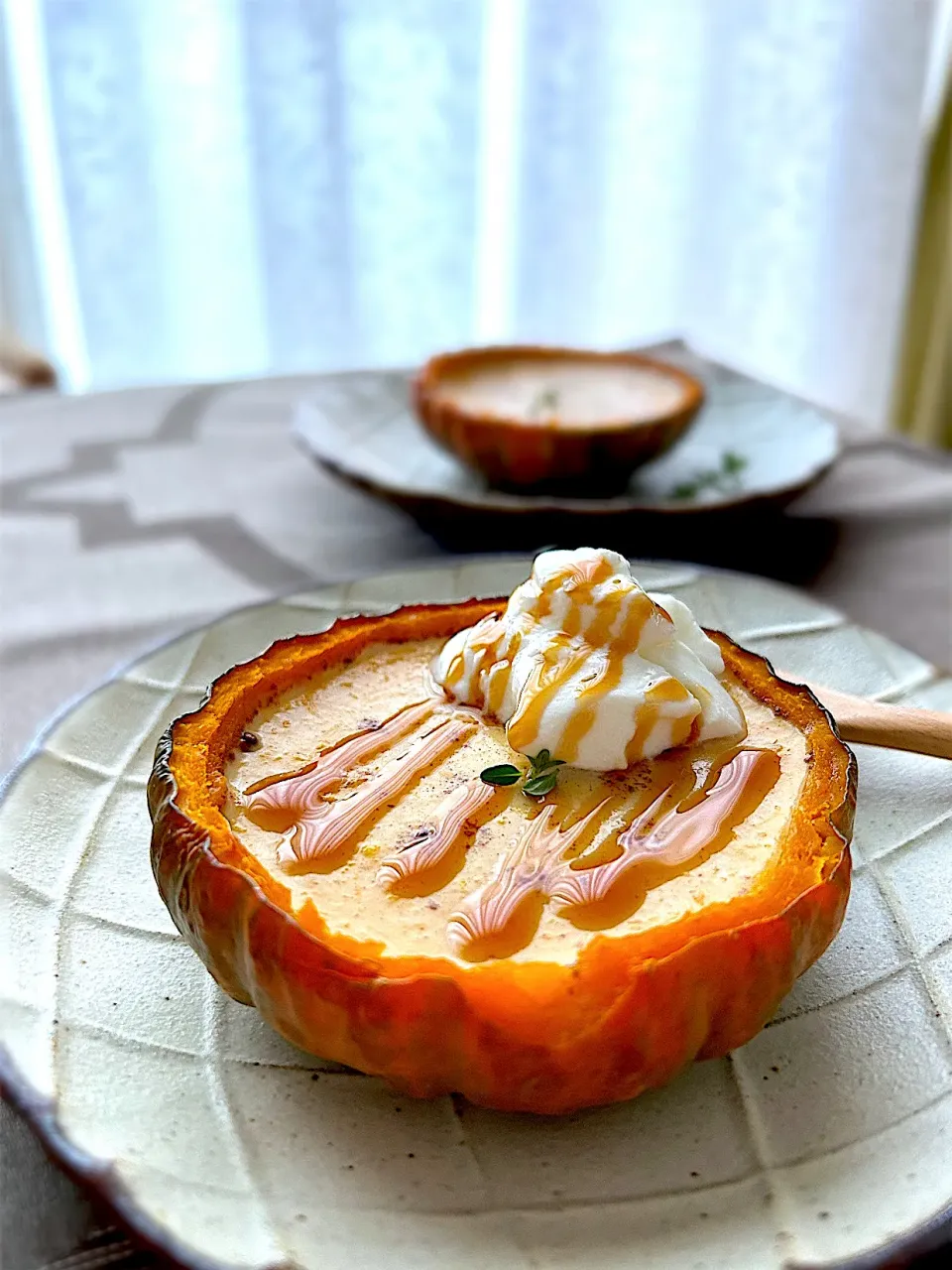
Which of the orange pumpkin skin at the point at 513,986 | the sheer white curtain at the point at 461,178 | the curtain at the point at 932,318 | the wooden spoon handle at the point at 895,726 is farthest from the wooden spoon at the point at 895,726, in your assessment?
the curtain at the point at 932,318

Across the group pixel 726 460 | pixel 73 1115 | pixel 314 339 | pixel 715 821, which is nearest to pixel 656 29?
pixel 314 339

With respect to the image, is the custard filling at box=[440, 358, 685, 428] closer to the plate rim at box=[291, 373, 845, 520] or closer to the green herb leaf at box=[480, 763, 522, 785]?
the plate rim at box=[291, 373, 845, 520]

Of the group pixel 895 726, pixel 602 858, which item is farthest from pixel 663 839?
pixel 895 726

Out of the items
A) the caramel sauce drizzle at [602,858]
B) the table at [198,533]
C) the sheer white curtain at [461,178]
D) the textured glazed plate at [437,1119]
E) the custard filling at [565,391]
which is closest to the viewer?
the textured glazed plate at [437,1119]

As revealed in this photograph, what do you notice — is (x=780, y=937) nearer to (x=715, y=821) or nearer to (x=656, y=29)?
(x=715, y=821)

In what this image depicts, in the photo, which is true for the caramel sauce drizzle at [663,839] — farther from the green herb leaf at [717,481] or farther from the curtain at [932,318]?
the curtain at [932,318]

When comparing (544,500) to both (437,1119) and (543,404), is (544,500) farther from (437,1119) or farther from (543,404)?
(437,1119)
